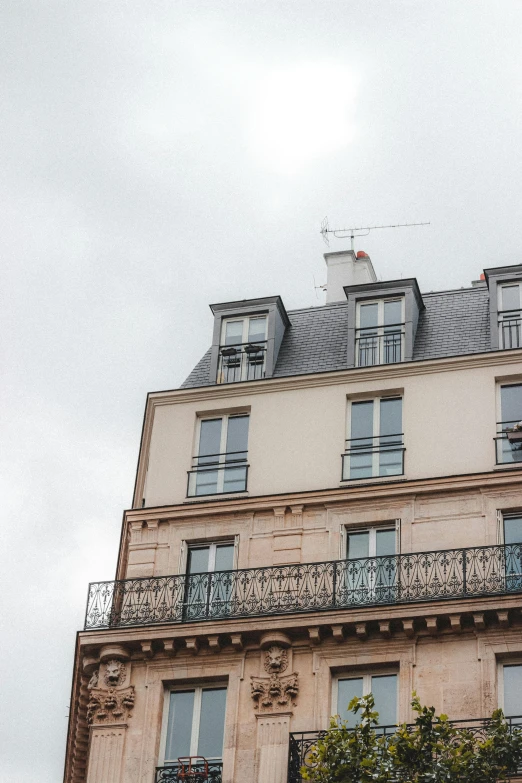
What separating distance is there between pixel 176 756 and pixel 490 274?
11017 mm

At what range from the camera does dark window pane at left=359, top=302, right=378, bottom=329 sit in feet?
106

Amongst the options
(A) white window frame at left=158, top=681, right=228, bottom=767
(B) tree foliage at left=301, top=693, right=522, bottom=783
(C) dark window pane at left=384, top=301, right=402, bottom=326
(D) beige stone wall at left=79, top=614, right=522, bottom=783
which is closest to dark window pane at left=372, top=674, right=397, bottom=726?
(D) beige stone wall at left=79, top=614, right=522, bottom=783

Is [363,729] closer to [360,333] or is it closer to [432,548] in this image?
[432,548]

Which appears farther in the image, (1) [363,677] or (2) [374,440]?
(2) [374,440]

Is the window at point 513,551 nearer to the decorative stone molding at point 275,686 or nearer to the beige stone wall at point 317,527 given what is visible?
the beige stone wall at point 317,527

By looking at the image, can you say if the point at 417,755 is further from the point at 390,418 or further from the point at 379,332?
the point at 379,332

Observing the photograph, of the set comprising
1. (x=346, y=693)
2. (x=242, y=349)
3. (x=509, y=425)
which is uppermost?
(x=242, y=349)

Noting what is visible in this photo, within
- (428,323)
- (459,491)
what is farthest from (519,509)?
(428,323)

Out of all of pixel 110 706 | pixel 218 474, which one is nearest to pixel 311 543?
pixel 218 474

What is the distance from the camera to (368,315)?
1283 inches

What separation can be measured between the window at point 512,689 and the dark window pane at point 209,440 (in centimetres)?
696

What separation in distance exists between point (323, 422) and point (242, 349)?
2.81 m

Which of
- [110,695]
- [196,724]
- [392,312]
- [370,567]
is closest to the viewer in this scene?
[196,724]

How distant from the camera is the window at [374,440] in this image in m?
30.1
